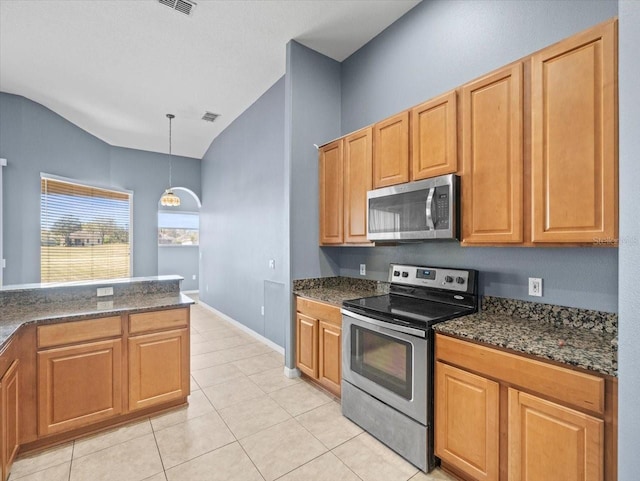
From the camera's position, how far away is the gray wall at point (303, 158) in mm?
3158

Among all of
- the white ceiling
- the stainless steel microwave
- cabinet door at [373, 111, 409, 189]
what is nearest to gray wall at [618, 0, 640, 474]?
the stainless steel microwave

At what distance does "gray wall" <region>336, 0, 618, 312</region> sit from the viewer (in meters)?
1.76

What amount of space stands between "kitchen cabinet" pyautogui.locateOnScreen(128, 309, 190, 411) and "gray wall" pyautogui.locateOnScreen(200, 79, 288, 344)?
123 cm

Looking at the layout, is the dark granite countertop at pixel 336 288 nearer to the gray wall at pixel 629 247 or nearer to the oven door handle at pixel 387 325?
the oven door handle at pixel 387 325

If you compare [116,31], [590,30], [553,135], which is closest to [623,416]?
[553,135]

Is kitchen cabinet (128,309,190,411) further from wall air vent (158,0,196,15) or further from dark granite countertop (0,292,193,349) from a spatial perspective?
wall air vent (158,0,196,15)

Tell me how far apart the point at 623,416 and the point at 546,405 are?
28 cm

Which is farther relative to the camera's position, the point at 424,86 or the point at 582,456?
the point at 424,86

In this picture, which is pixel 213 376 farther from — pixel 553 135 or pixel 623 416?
pixel 553 135

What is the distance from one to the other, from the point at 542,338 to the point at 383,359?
0.94m

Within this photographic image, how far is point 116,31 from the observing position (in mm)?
2918

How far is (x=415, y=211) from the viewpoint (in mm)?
2256

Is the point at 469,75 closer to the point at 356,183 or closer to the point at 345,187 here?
the point at 356,183

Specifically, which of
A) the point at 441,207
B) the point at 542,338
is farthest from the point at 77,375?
the point at 542,338
